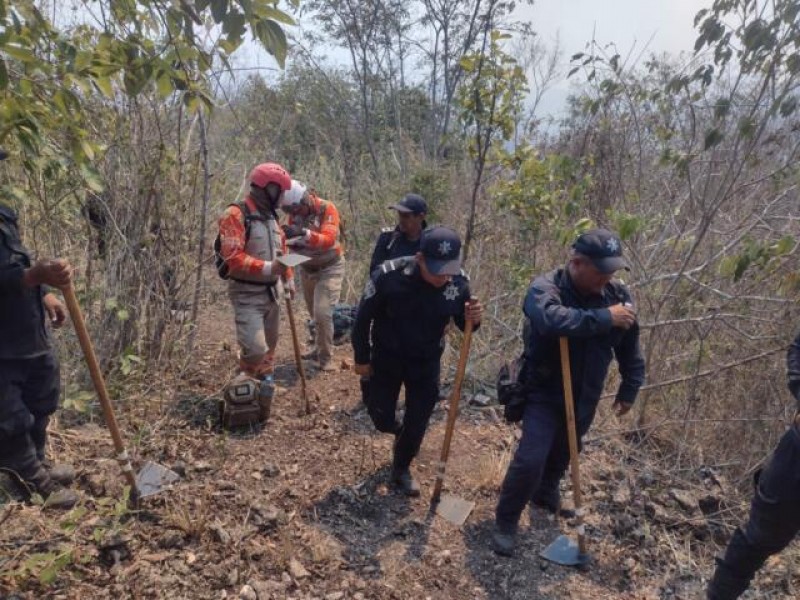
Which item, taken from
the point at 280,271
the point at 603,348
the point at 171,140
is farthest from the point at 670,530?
the point at 171,140

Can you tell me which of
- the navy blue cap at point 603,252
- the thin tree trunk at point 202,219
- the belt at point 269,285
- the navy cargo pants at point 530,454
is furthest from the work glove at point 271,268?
the navy blue cap at point 603,252

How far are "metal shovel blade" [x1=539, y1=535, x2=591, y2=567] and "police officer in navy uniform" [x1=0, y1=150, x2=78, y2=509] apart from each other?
8.44ft

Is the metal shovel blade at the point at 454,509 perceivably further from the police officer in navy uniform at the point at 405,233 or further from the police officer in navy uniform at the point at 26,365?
the police officer in navy uniform at the point at 26,365

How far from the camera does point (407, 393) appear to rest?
3.60m

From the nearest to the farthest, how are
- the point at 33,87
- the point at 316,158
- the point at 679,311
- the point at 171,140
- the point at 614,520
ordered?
the point at 33,87, the point at 614,520, the point at 171,140, the point at 679,311, the point at 316,158

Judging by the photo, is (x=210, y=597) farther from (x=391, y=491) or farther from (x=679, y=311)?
(x=679, y=311)

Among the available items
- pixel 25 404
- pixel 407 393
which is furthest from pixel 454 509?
pixel 25 404

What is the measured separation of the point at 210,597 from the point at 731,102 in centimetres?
419

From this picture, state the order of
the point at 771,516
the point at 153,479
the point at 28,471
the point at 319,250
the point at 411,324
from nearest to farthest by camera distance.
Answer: the point at 771,516 < the point at 28,471 < the point at 153,479 < the point at 411,324 < the point at 319,250

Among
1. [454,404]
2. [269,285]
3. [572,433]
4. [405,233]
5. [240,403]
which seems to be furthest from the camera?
[405,233]

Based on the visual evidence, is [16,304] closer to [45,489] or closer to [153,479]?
[45,489]

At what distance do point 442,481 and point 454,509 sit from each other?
0.61ft

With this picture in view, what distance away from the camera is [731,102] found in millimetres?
3830

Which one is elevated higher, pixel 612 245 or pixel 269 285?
pixel 612 245
